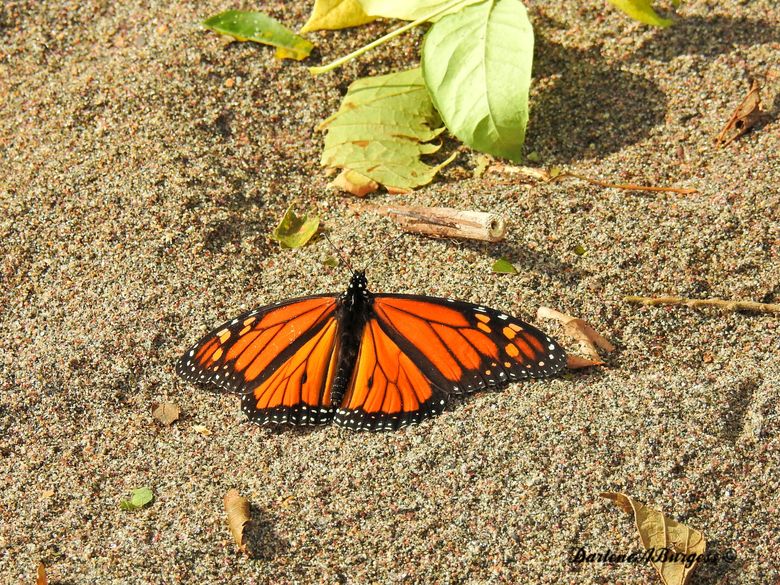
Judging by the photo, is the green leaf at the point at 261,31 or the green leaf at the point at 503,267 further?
the green leaf at the point at 261,31

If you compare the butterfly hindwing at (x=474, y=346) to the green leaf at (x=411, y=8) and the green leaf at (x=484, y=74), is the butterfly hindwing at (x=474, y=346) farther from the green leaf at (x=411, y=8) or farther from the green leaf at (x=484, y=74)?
the green leaf at (x=411, y=8)

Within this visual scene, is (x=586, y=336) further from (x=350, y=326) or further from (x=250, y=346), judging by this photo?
(x=250, y=346)

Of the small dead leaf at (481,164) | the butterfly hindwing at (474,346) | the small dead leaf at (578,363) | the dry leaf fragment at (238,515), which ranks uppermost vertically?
the small dead leaf at (481,164)

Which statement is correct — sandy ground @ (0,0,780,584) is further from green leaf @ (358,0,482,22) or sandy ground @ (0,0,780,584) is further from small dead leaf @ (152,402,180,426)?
green leaf @ (358,0,482,22)

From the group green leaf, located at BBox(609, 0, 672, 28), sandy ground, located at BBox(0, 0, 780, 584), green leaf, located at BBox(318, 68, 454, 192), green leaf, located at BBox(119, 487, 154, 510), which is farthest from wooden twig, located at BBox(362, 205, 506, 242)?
green leaf, located at BBox(119, 487, 154, 510)

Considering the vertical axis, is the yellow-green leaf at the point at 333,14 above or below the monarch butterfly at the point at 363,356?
above

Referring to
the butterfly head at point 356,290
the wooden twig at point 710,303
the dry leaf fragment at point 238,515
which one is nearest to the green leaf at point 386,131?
the butterfly head at point 356,290
